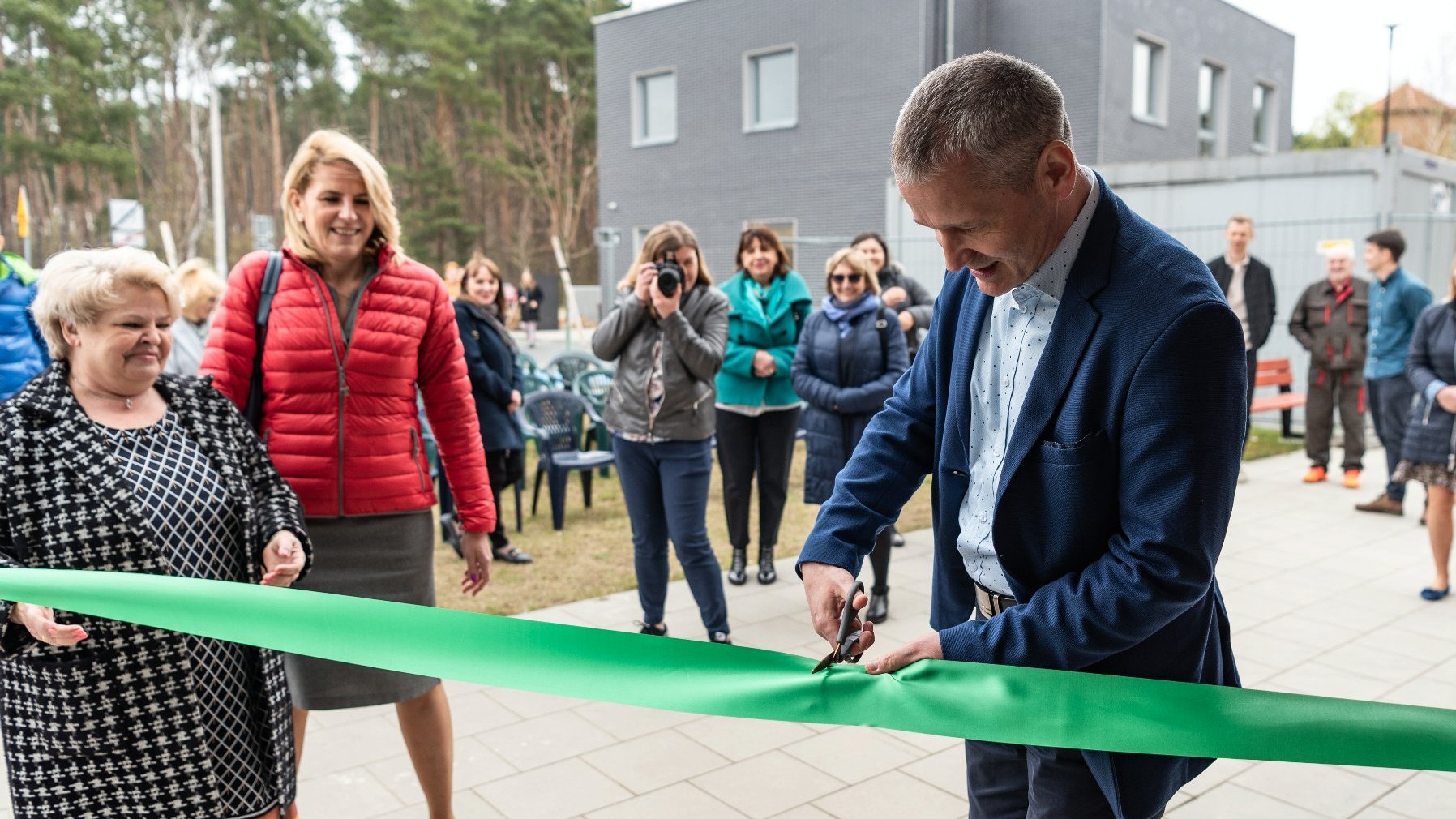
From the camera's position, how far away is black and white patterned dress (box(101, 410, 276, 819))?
2.47 m

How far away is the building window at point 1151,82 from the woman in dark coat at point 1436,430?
16790mm

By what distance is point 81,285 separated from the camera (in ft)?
8.26

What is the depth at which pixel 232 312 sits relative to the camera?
3.09 meters

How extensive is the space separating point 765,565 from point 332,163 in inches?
154

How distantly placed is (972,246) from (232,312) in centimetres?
226

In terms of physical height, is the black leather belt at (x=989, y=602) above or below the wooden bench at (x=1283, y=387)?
above

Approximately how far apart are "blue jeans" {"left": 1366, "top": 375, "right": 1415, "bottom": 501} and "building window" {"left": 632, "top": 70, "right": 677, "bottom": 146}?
19264mm

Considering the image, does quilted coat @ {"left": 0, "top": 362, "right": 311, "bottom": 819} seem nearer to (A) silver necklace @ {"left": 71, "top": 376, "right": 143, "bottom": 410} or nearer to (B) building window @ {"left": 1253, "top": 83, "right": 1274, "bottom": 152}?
(A) silver necklace @ {"left": 71, "top": 376, "right": 143, "bottom": 410}

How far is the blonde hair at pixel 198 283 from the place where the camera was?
6680mm

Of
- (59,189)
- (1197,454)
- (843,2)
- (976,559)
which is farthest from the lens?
(59,189)

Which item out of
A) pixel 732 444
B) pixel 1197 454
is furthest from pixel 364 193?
pixel 732 444

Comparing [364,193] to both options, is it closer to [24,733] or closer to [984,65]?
[24,733]

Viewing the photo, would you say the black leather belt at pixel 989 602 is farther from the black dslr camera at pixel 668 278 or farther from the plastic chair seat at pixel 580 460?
the plastic chair seat at pixel 580 460

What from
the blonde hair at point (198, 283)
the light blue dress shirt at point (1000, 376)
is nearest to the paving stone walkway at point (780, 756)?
the light blue dress shirt at point (1000, 376)
